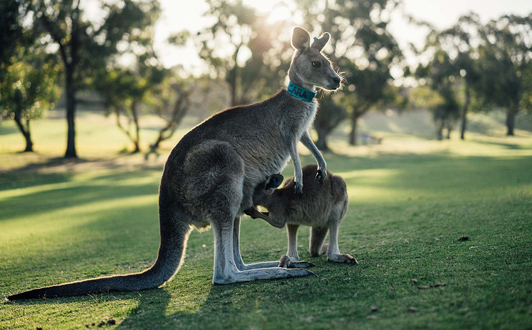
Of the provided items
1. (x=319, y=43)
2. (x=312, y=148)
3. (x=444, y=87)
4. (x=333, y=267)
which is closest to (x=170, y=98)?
(x=444, y=87)

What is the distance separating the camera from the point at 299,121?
4773 millimetres

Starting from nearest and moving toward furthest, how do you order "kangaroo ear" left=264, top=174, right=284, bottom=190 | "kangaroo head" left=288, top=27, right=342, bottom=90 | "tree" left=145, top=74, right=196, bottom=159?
"kangaroo ear" left=264, top=174, right=284, bottom=190 → "kangaroo head" left=288, top=27, right=342, bottom=90 → "tree" left=145, top=74, right=196, bottom=159

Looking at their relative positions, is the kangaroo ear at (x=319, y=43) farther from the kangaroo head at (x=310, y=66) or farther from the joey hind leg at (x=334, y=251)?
the joey hind leg at (x=334, y=251)

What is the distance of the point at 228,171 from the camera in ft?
13.9

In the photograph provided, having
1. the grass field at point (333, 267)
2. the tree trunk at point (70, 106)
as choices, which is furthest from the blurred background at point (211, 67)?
the grass field at point (333, 267)

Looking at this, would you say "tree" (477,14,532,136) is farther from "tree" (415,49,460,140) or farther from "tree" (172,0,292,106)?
"tree" (172,0,292,106)

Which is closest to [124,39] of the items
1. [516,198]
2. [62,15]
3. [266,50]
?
[62,15]

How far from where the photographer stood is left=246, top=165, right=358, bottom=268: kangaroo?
15.0 ft

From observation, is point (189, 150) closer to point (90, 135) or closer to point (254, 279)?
point (254, 279)

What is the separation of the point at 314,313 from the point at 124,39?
29.9 m

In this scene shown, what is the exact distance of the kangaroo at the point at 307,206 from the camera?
4.59 metres

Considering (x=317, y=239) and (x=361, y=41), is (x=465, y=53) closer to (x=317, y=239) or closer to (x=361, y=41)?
(x=361, y=41)

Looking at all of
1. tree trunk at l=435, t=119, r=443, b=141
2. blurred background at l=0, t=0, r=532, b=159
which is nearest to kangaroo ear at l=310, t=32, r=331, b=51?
blurred background at l=0, t=0, r=532, b=159

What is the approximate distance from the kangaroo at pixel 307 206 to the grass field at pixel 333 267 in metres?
0.37
